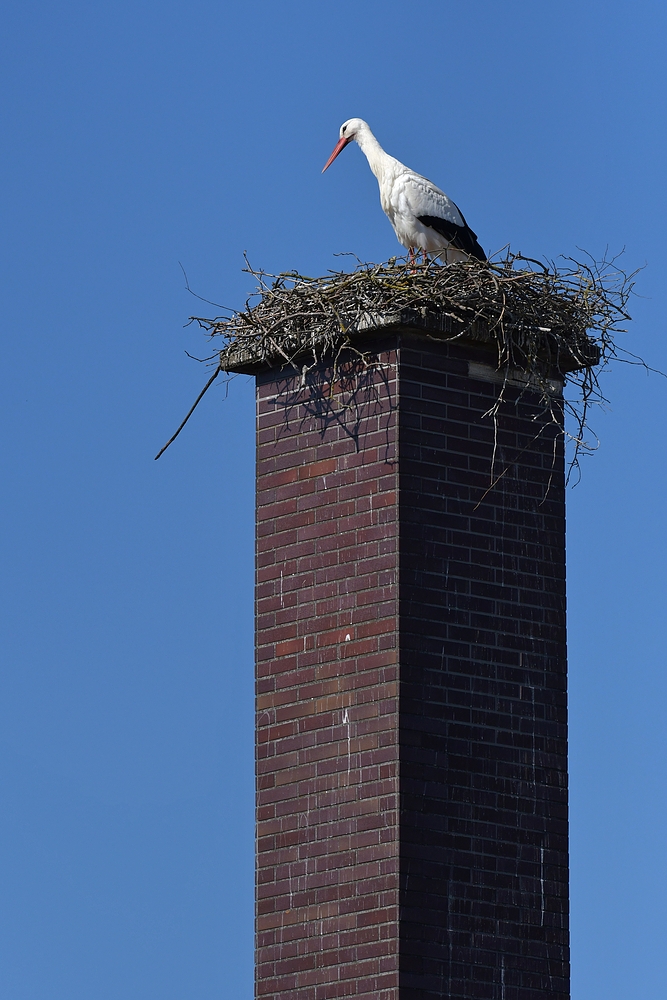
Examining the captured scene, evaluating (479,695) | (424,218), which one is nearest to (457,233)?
(424,218)

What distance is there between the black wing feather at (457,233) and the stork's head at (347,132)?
1748mm

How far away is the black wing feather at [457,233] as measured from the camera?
18.8 metres

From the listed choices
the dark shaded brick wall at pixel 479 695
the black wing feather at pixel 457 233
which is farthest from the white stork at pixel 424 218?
the dark shaded brick wall at pixel 479 695

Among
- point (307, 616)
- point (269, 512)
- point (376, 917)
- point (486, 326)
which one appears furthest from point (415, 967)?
point (486, 326)

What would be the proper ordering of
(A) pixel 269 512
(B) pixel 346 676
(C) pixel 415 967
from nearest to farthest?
(C) pixel 415 967 < (B) pixel 346 676 < (A) pixel 269 512

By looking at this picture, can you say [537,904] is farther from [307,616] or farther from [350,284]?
[350,284]

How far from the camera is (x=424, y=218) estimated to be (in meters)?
18.8

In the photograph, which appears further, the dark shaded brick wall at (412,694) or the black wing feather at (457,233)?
the black wing feather at (457,233)

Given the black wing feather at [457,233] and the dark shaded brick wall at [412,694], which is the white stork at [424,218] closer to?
the black wing feather at [457,233]

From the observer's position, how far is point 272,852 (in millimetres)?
15305

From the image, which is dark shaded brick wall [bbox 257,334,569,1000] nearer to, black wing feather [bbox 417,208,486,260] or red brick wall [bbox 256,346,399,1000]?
red brick wall [bbox 256,346,399,1000]

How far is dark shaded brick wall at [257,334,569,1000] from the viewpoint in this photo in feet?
47.6

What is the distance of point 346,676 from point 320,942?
73.8 inches

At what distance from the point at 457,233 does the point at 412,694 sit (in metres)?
5.54
